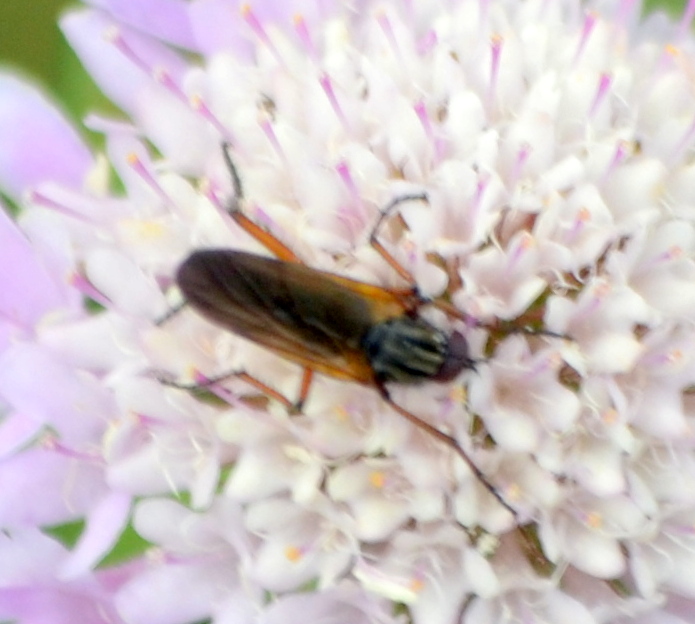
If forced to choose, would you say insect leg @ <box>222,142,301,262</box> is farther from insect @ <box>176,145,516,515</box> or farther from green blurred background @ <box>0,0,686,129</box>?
green blurred background @ <box>0,0,686,129</box>

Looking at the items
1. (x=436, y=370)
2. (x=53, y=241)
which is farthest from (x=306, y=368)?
(x=53, y=241)

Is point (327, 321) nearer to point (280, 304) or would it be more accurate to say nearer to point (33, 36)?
point (280, 304)

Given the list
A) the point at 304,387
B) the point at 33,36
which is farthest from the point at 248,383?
the point at 33,36

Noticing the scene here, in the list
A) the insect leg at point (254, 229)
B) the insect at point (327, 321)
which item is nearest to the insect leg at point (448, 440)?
the insect at point (327, 321)

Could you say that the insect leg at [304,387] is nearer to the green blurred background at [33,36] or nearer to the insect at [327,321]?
the insect at [327,321]

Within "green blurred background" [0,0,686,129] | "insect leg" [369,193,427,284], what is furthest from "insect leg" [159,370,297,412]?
"green blurred background" [0,0,686,129]

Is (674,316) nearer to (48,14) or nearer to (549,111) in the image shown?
(549,111)

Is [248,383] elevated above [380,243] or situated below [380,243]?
below
